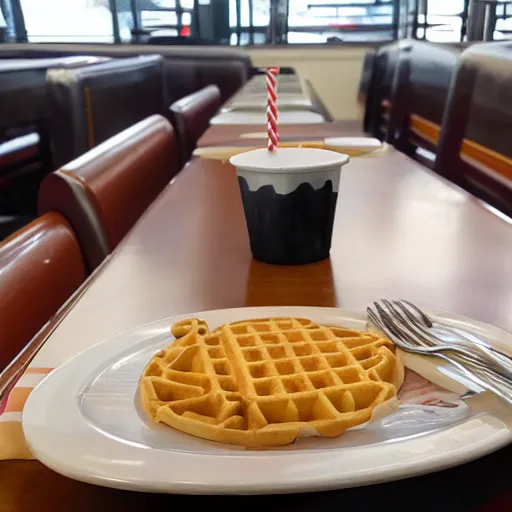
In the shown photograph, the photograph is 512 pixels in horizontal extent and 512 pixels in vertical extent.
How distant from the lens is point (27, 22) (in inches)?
226

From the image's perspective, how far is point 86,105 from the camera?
79.8 inches

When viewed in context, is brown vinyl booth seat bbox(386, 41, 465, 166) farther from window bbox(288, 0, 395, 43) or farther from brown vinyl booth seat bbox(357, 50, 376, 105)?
window bbox(288, 0, 395, 43)

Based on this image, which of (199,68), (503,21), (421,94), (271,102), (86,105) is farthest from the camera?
(503,21)

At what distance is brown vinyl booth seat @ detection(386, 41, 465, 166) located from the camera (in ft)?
7.22

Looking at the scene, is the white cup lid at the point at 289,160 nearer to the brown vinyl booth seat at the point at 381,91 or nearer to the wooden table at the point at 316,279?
the wooden table at the point at 316,279

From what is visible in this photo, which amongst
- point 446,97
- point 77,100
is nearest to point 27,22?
point 77,100

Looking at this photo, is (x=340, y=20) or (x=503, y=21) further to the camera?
(x=340, y=20)

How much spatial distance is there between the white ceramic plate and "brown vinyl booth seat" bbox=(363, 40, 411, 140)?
280 centimetres

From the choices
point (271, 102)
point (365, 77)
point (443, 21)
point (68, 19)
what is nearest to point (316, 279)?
point (271, 102)

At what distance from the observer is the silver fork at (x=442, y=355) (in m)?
0.43

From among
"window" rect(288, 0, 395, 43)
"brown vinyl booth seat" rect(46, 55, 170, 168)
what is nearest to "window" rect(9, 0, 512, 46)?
"window" rect(288, 0, 395, 43)

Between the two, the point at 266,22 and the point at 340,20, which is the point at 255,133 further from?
the point at 340,20

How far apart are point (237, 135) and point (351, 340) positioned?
145 centimetres

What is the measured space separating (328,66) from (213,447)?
4.45m
